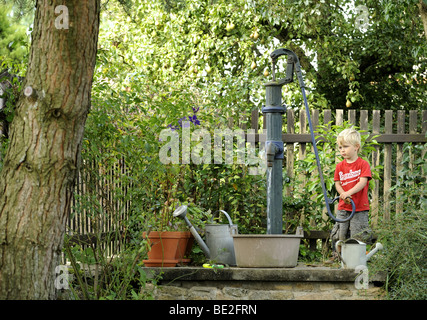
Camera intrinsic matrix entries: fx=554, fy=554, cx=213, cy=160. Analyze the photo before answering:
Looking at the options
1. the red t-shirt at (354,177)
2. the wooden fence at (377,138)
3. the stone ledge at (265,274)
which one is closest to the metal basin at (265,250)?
the stone ledge at (265,274)

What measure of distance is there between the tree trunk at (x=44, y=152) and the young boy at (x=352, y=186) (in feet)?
8.12

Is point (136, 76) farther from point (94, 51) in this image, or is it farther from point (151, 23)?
point (151, 23)

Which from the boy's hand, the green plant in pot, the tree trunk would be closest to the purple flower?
the green plant in pot

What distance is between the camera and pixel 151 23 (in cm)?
905

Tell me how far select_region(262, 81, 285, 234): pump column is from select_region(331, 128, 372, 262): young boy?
0.64m

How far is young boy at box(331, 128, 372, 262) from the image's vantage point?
436 cm

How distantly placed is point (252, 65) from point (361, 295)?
5170 millimetres

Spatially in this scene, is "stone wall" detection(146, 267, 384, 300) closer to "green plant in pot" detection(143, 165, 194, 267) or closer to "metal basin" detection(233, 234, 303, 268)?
"metal basin" detection(233, 234, 303, 268)

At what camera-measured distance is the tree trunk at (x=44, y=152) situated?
244 centimetres

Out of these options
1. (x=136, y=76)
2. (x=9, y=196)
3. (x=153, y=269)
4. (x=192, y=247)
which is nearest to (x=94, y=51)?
(x=9, y=196)

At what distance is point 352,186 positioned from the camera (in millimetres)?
4461

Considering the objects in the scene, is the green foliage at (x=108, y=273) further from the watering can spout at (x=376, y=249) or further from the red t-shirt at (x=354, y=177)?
the red t-shirt at (x=354, y=177)

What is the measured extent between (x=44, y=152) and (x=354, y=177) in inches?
108

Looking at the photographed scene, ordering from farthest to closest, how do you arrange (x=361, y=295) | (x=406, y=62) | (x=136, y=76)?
(x=406, y=62), (x=136, y=76), (x=361, y=295)
